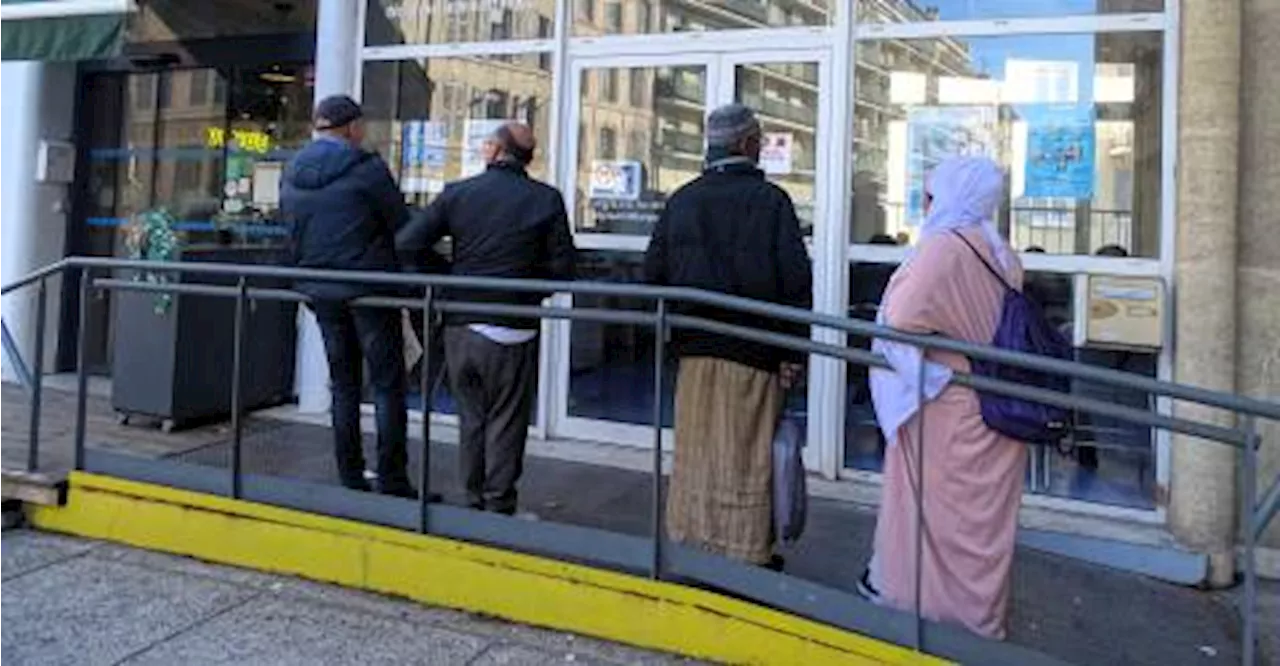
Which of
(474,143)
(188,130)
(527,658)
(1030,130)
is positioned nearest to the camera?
(527,658)

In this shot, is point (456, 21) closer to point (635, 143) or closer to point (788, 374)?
point (635, 143)

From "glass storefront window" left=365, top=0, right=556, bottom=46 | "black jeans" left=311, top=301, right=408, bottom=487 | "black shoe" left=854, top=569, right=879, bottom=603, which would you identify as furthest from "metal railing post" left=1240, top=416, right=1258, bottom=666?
"glass storefront window" left=365, top=0, right=556, bottom=46

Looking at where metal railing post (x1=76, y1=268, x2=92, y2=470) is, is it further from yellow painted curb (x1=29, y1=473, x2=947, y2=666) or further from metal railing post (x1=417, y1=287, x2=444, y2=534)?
metal railing post (x1=417, y1=287, x2=444, y2=534)

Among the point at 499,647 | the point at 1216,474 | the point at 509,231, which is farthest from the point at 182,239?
the point at 1216,474

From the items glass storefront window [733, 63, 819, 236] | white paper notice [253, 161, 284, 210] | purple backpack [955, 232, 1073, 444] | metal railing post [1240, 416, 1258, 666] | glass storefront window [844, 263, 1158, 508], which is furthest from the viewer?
white paper notice [253, 161, 284, 210]

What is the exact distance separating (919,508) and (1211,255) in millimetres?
2379

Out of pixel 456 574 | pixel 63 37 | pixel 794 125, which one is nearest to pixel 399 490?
pixel 456 574

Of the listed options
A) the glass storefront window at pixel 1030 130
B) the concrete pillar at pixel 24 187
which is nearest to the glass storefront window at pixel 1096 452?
the glass storefront window at pixel 1030 130

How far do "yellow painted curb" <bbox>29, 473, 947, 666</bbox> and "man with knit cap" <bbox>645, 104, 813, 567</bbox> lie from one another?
0.95 feet

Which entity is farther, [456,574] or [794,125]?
[794,125]

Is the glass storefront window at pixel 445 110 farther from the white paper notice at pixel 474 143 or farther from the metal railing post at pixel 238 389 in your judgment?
the metal railing post at pixel 238 389

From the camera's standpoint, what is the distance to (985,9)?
20.1ft

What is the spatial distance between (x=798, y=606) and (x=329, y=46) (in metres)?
5.04

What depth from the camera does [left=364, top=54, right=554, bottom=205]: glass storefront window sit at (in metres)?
7.22
